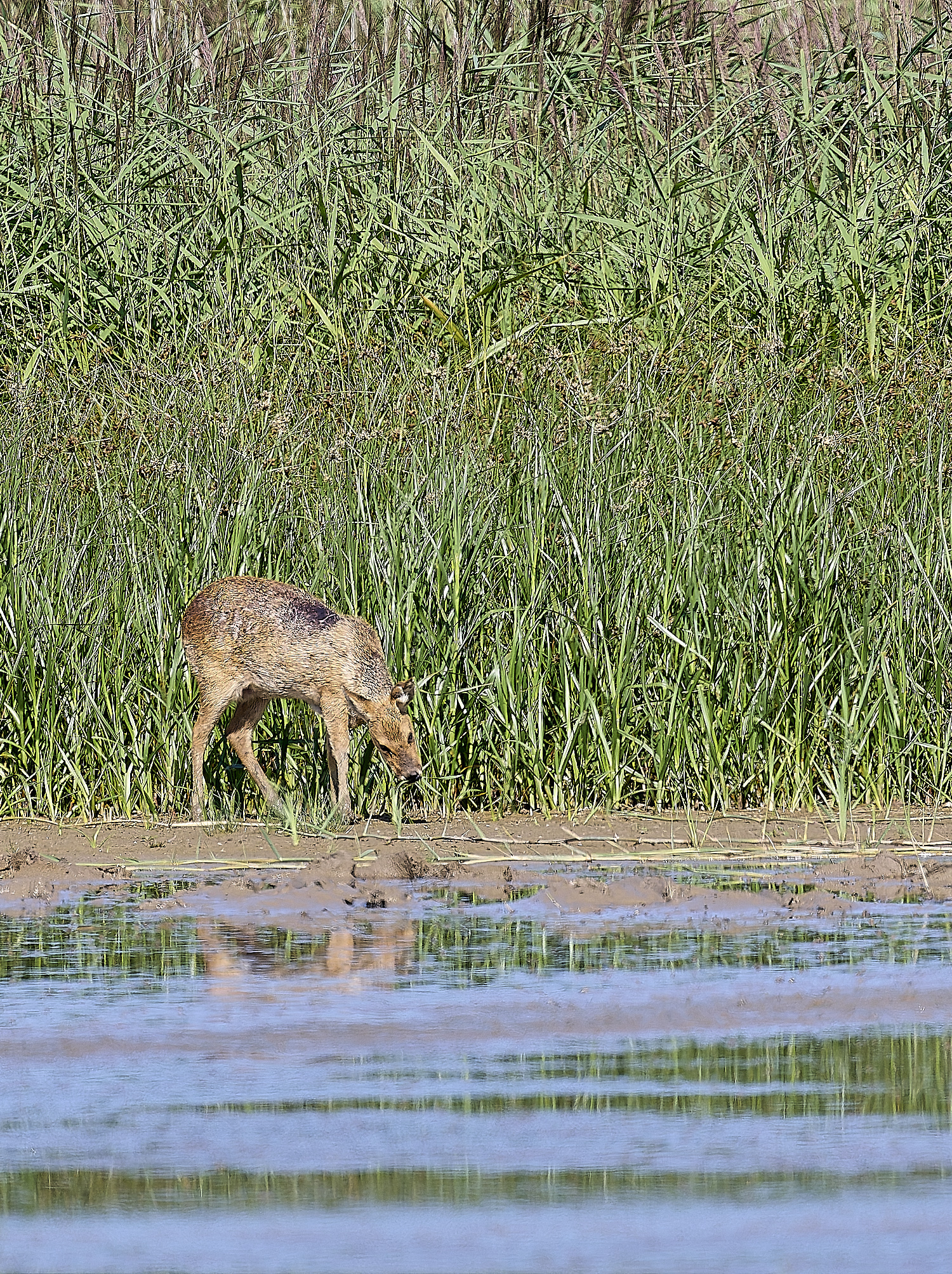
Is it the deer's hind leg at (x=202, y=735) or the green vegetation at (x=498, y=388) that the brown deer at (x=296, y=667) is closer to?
the deer's hind leg at (x=202, y=735)

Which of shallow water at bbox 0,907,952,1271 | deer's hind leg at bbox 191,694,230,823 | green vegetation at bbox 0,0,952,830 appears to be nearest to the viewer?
shallow water at bbox 0,907,952,1271

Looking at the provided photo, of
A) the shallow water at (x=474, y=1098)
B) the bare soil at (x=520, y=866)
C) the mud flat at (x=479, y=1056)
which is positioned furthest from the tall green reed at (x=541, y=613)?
the shallow water at (x=474, y=1098)

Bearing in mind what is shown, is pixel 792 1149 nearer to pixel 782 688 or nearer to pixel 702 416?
pixel 782 688

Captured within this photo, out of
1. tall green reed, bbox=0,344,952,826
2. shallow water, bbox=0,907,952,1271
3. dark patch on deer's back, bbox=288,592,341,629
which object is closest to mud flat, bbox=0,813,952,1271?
shallow water, bbox=0,907,952,1271

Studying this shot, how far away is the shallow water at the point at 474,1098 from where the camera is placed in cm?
309

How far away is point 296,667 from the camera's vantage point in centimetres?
721

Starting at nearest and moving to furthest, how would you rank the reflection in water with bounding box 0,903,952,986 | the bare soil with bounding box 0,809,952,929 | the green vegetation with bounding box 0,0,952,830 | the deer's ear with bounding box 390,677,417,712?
the reflection in water with bounding box 0,903,952,986, the bare soil with bounding box 0,809,952,929, the deer's ear with bounding box 390,677,417,712, the green vegetation with bounding box 0,0,952,830

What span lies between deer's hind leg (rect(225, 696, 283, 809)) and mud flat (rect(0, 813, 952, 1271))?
29.2 inches

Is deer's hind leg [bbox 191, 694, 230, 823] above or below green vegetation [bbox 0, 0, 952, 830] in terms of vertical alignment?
below

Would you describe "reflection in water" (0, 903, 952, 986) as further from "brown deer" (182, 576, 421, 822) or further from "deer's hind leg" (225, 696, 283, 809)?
"deer's hind leg" (225, 696, 283, 809)

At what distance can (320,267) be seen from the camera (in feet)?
34.5

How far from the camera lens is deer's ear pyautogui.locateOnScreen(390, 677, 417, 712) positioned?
7.09 metres

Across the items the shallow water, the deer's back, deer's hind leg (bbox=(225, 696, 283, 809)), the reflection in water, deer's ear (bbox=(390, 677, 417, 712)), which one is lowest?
the shallow water

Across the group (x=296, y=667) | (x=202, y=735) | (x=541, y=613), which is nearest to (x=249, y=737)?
(x=202, y=735)
